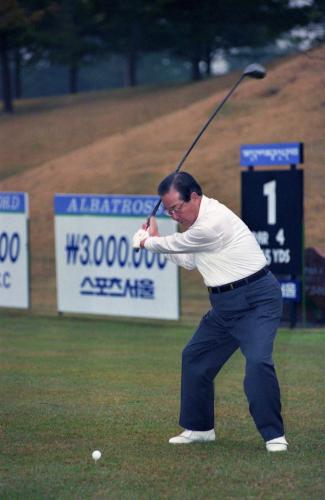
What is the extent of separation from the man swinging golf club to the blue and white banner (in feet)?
28.6

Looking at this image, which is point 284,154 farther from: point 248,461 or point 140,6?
point 140,6

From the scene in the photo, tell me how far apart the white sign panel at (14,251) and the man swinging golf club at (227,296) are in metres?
10.6

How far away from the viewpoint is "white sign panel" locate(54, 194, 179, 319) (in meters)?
16.3

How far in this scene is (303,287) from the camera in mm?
16062

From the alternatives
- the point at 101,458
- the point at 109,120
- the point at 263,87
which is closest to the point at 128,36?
the point at 109,120

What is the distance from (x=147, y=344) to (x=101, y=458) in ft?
23.3

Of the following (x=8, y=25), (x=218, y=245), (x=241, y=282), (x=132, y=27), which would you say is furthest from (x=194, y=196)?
(x=132, y=27)

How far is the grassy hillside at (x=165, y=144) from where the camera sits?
32594 mm

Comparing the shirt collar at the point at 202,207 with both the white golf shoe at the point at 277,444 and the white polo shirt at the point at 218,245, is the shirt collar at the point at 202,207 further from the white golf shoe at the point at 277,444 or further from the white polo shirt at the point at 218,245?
the white golf shoe at the point at 277,444

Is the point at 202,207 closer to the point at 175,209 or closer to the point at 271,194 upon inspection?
the point at 175,209

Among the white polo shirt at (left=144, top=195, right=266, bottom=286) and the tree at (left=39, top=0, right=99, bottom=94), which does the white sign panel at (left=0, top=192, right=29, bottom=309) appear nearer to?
the white polo shirt at (left=144, top=195, right=266, bottom=286)

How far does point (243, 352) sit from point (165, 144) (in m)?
33.0

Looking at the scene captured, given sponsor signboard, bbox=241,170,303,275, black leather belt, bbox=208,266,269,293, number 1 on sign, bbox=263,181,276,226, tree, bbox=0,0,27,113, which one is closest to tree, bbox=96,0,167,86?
tree, bbox=0,0,27,113

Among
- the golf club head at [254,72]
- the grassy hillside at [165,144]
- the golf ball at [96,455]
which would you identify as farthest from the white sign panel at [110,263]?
the golf ball at [96,455]
